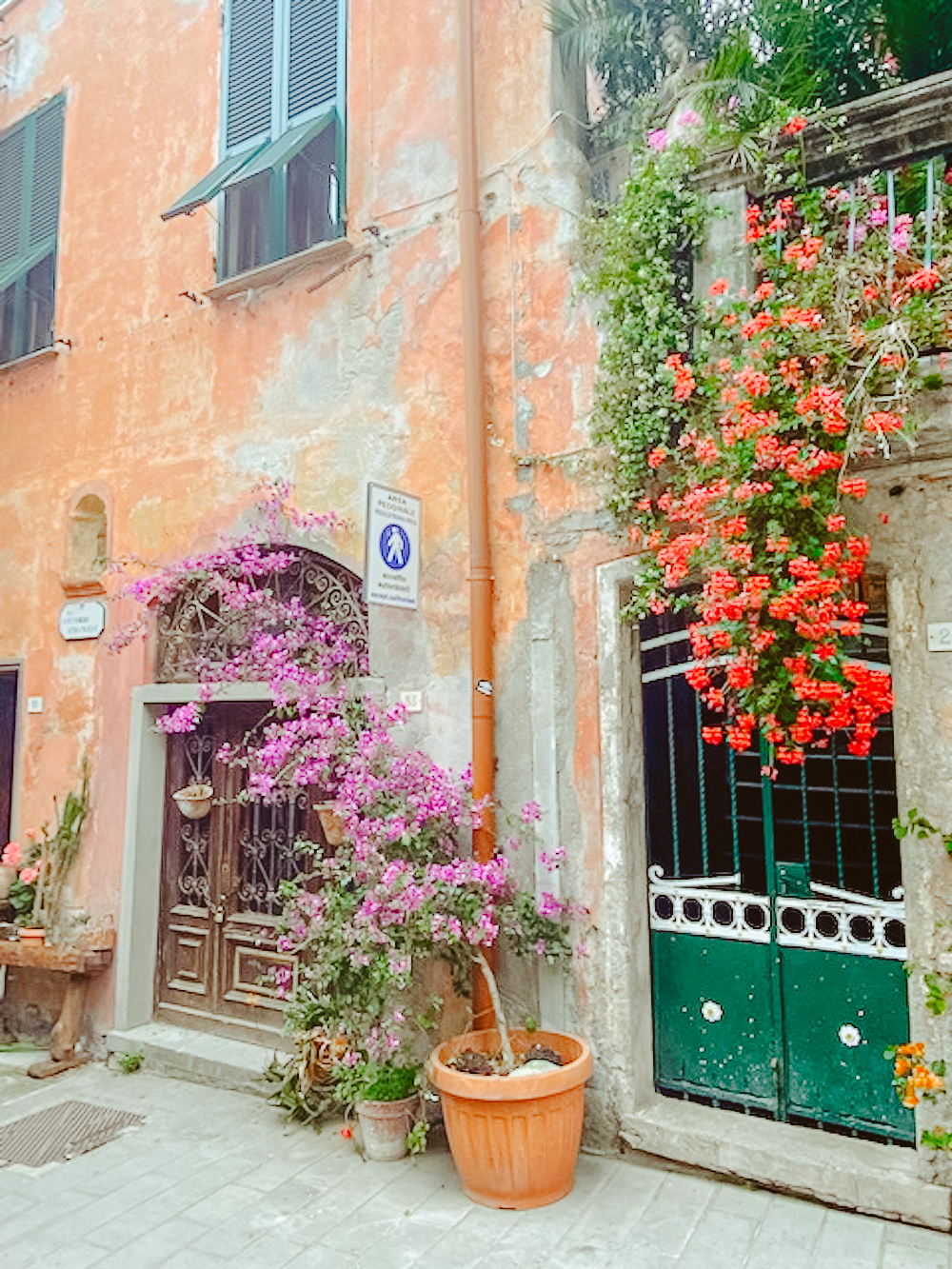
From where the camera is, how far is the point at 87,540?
282 inches

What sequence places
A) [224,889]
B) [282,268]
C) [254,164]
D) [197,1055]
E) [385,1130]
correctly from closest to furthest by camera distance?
1. [385,1130]
2. [197,1055]
3. [254,164]
4. [282,268]
5. [224,889]

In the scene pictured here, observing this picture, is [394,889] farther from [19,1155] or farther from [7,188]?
[7,188]

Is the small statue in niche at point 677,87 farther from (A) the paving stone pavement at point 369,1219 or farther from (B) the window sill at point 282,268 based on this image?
(A) the paving stone pavement at point 369,1219

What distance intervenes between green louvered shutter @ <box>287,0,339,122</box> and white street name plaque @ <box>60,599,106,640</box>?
3493mm

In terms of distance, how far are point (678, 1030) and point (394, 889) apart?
5.26 ft

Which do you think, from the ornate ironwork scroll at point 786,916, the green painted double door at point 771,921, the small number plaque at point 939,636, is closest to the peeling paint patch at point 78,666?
the green painted double door at point 771,921

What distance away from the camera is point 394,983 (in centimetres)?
445

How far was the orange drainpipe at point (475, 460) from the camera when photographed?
490 centimetres

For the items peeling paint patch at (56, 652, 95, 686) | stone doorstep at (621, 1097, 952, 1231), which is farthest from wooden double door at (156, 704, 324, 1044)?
stone doorstep at (621, 1097, 952, 1231)

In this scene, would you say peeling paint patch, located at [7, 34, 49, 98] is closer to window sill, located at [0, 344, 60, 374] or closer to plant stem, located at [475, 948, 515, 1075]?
window sill, located at [0, 344, 60, 374]

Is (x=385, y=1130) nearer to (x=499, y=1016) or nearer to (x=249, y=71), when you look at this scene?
(x=499, y=1016)

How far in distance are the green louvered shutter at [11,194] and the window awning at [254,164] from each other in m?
2.39

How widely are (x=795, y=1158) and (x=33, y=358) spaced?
7.13 meters

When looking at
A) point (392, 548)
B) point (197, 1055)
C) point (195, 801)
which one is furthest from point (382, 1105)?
point (392, 548)
